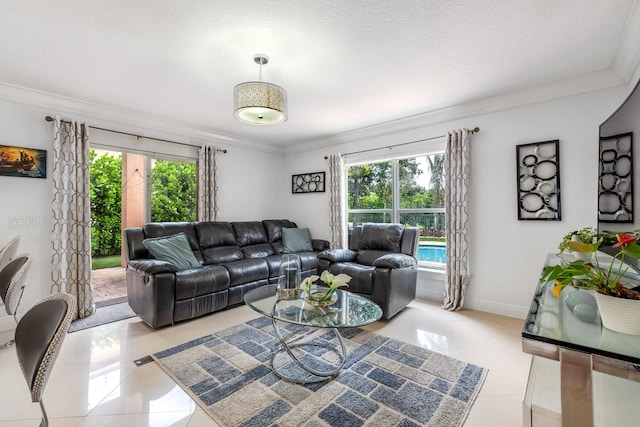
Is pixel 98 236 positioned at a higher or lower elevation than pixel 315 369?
higher

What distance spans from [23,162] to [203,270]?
2.15m

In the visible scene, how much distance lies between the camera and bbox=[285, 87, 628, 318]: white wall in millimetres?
2691

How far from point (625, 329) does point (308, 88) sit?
9.32 ft

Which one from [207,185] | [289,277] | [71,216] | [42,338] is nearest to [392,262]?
[289,277]

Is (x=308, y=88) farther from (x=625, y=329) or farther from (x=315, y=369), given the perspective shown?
(x=625, y=329)

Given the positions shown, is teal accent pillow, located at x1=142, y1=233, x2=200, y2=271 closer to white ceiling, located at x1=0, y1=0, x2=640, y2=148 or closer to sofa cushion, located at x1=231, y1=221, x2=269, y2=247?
sofa cushion, located at x1=231, y1=221, x2=269, y2=247

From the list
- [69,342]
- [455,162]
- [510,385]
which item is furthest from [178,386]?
[455,162]

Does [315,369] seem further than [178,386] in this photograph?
Yes

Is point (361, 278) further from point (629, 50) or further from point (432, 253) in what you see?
point (629, 50)

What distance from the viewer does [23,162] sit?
9.49ft

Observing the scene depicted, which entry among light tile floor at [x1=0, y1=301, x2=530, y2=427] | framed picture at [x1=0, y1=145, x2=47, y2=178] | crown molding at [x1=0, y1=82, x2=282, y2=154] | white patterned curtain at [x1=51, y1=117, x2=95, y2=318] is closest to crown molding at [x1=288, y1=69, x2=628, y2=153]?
crown molding at [x1=0, y1=82, x2=282, y2=154]

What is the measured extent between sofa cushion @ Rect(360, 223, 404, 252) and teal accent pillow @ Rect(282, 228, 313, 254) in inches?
45.2

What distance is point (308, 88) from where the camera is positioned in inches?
114

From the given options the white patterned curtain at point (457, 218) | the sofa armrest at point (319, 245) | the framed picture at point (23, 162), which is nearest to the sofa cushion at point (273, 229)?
the sofa armrest at point (319, 245)
